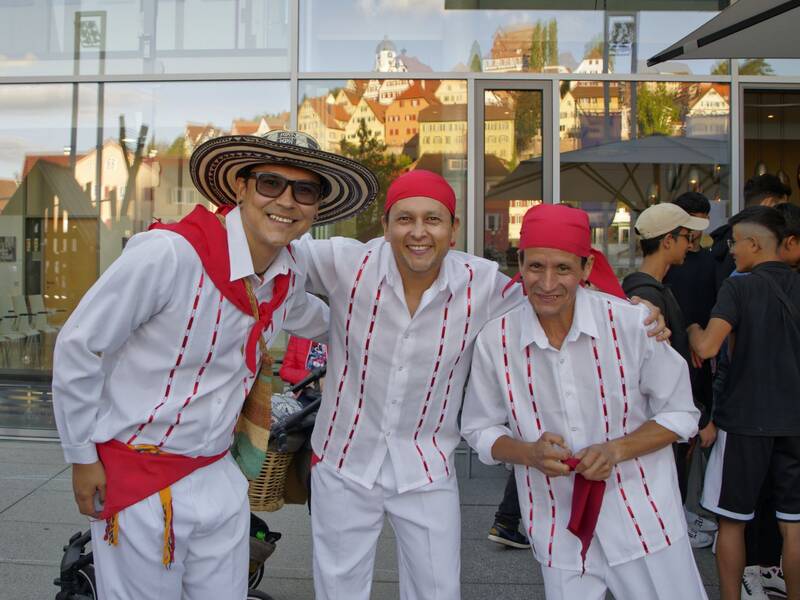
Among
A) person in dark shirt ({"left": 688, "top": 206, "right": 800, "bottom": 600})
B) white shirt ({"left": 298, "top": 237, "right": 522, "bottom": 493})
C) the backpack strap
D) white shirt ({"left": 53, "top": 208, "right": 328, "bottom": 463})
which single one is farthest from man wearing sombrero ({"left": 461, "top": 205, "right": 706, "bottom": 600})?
the backpack strap

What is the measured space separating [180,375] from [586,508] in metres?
1.28

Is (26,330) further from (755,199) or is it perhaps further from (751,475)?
(751,475)

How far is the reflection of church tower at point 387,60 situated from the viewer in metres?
7.70

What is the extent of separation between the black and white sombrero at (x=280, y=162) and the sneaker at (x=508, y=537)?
2.64 meters

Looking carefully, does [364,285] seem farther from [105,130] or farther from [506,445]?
[105,130]

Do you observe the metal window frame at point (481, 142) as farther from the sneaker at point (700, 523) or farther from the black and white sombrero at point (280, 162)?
the black and white sombrero at point (280, 162)

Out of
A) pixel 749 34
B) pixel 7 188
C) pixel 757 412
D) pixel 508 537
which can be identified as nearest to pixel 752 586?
pixel 757 412

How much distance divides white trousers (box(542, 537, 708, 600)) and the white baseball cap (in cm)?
194

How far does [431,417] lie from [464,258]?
23.5 inches

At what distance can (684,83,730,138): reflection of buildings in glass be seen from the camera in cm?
766

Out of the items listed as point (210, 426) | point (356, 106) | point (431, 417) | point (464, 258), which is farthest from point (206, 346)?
point (356, 106)

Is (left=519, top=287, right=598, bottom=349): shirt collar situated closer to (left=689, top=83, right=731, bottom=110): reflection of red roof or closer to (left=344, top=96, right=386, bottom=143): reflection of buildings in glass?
(left=344, top=96, right=386, bottom=143): reflection of buildings in glass

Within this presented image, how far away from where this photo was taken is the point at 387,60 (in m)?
7.71

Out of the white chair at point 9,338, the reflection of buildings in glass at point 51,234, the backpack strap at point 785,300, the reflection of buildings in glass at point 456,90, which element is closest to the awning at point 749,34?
the backpack strap at point 785,300
